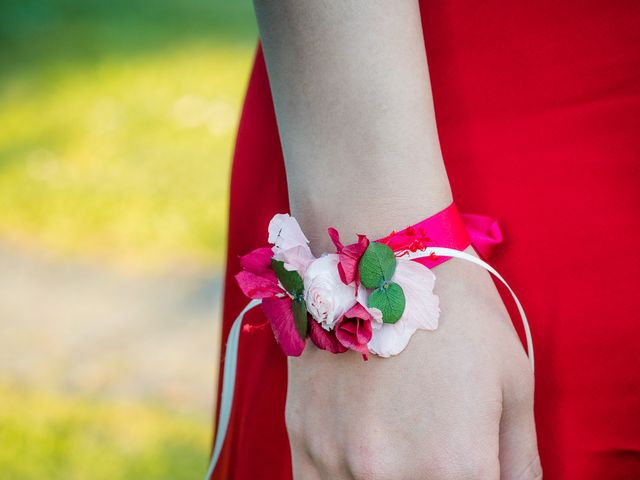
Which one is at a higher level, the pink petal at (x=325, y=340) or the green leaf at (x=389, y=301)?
the green leaf at (x=389, y=301)

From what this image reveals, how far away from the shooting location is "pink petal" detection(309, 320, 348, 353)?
798mm

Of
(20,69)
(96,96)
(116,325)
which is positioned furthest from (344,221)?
(20,69)

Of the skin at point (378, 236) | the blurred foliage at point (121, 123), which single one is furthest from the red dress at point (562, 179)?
the blurred foliage at point (121, 123)

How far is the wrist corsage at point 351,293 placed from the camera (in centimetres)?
78

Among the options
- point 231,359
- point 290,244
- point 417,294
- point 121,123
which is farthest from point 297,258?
point 121,123

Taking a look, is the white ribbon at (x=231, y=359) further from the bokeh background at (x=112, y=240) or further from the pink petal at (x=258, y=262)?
the bokeh background at (x=112, y=240)

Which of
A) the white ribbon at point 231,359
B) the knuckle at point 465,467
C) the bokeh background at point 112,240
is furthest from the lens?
the bokeh background at point 112,240

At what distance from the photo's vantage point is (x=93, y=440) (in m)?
2.72

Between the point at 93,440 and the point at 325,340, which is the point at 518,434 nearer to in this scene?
the point at 325,340

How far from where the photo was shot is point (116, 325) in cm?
348

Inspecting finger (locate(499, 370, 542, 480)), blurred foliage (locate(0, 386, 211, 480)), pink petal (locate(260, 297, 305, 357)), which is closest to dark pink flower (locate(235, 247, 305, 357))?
pink petal (locate(260, 297, 305, 357))

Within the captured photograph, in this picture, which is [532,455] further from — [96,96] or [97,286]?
[96,96]

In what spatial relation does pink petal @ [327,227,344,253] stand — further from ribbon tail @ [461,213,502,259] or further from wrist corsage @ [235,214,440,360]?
ribbon tail @ [461,213,502,259]

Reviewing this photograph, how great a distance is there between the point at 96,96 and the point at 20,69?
45.1 inches
